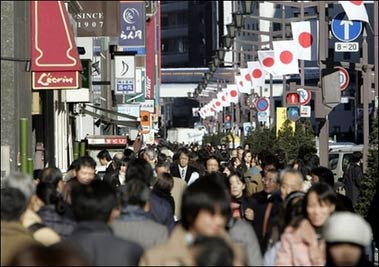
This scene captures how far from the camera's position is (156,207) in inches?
464

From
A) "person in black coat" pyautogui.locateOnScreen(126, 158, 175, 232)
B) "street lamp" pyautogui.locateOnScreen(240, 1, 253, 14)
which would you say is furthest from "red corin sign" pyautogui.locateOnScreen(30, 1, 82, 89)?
"street lamp" pyautogui.locateOnScreen(240, 1, 253, 14)

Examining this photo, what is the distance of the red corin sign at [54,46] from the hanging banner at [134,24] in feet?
105

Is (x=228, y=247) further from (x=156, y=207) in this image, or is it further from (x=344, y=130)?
(x=344, y=130)

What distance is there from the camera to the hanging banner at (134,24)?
168ft

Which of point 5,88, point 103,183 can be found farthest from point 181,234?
point 5,88

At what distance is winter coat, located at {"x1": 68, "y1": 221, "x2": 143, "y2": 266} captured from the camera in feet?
23.4

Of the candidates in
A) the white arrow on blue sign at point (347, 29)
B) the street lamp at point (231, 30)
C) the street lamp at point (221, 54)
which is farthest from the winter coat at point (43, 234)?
the street lamp at point (221, 54)

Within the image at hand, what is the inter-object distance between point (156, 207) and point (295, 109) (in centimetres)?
2349

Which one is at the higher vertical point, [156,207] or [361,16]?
[361,16]

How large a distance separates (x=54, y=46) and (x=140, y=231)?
10.8m

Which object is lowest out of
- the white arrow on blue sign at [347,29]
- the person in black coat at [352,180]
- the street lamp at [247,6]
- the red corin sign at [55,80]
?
A: the person in black coat at [352,180]

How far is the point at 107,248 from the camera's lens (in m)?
7.18

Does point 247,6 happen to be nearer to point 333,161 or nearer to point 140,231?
point 333,161

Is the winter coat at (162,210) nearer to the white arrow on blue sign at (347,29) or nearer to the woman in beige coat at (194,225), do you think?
the woman in beige coat at (194,225)
